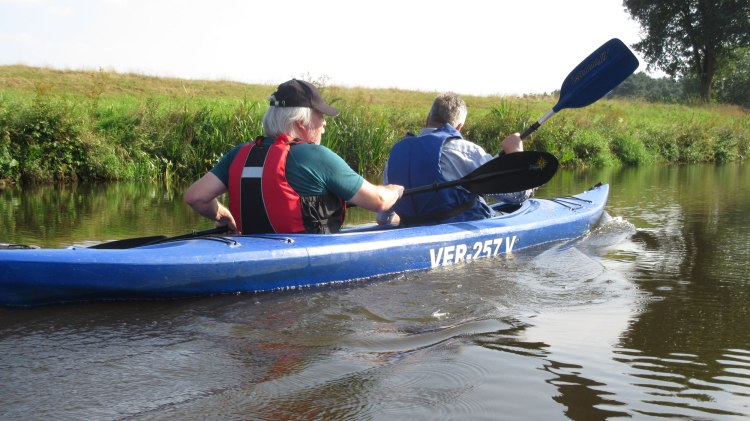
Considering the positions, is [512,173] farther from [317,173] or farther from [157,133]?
[157,133]

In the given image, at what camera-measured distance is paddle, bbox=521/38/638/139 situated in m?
6.72

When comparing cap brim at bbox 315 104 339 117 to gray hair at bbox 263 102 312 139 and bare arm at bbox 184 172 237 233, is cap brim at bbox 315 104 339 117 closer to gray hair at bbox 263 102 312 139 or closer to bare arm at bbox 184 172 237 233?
gray hair at bbox 263 102 312 139

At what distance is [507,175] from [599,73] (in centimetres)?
199

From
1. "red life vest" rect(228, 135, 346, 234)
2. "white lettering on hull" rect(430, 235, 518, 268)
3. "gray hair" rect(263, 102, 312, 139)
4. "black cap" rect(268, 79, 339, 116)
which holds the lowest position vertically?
"white lettering on hull" rect(430, 235, 518, 268)

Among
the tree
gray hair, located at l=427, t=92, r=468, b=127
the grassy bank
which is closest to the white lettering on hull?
gray hair, located at l=427, t=92, r=468, b=127

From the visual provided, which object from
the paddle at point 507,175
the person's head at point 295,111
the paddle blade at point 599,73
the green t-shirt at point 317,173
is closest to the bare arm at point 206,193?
the green t-shirt at point 317,173

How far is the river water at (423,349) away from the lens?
2564 mm

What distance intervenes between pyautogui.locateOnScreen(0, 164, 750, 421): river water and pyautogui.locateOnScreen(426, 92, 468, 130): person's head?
100 centimetres

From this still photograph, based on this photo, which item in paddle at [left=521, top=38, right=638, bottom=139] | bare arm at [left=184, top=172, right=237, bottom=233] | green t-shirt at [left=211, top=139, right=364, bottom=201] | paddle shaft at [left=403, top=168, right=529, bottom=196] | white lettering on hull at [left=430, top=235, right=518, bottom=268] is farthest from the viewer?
paddle at [left=521, top=38, right=638, bottom=139]

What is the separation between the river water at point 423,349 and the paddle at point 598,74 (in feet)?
6.19

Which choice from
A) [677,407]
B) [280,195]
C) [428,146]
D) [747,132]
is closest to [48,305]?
[280,195]

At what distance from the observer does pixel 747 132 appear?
969 inches

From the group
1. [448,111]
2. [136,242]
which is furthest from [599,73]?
[136,242]

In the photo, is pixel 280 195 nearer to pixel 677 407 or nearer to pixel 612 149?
pixel 677 407
